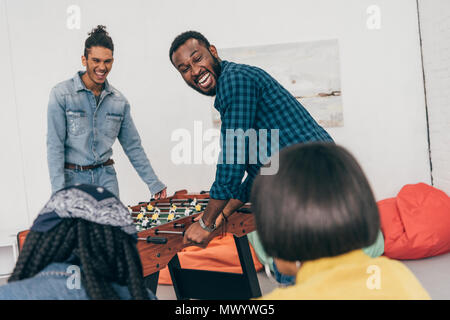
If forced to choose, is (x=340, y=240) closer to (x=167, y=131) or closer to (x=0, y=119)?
(x=167, y=131)

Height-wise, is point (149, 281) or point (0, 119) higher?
point (0, 119)

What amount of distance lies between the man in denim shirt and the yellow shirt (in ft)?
7.09

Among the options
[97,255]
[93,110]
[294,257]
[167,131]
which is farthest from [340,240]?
[167,131]

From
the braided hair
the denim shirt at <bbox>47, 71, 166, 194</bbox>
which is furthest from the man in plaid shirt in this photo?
the denim shirt at <bbox>47, 71, 166, 194</bbox>

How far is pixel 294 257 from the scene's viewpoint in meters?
0.82

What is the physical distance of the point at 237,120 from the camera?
177 centimetres

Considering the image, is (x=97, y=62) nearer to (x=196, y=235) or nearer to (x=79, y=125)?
(x=79, y=125)

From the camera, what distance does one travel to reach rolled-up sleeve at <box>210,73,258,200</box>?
69.7 inches

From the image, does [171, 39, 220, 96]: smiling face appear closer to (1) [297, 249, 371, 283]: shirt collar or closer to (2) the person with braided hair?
(2) the person with braided hair

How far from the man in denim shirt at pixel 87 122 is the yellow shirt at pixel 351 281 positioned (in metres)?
2.16

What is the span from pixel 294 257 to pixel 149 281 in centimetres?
121

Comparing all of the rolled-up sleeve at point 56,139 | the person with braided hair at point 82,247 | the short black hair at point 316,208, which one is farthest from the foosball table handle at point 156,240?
the rolled-up sleeve at point 56,139

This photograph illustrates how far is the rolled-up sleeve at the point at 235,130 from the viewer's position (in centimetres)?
177
